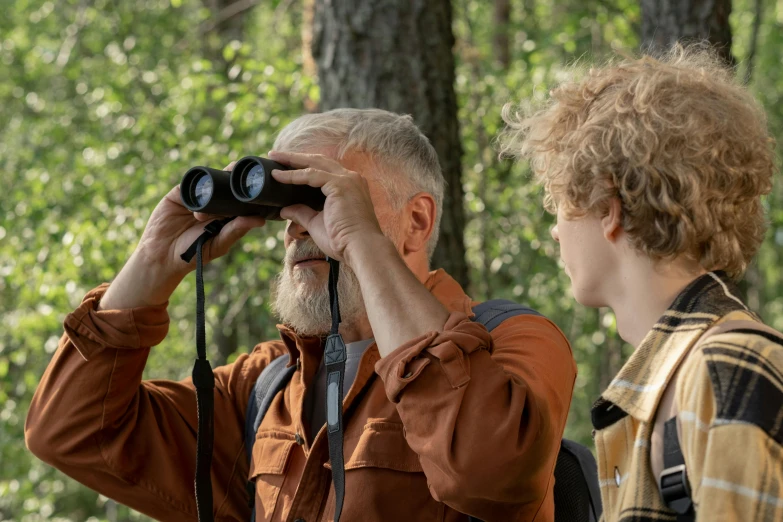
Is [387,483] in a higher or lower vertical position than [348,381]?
lower

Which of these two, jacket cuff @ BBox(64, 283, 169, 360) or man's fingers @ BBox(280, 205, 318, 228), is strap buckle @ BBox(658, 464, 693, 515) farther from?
jacket cuff @ BBox(64, 283, 169, 360)

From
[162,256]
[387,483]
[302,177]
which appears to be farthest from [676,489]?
[162,256]

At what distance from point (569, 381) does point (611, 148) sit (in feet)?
2.43

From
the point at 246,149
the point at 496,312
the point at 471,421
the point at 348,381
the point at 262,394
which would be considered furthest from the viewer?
the point at 246,149

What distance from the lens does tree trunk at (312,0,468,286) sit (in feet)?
11.8

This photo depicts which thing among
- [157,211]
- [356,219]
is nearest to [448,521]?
[356,219]

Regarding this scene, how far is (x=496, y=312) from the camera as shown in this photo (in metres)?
2.33

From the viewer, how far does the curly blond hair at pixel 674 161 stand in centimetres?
158

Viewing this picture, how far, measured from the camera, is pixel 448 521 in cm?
214

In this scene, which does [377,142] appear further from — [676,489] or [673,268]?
[676,489]

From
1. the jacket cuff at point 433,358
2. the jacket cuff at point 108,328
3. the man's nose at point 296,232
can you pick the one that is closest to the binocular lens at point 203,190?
the man's nose at point 296,232

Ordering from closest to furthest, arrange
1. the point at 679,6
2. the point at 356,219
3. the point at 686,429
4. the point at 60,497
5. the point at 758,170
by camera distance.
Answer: the point at 686,429, the point at 758,170, the point at 356,219, the point at 679,6, the point at 60,497

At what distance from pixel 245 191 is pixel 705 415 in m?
1.26

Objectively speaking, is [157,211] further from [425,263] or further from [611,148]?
[611,148]
